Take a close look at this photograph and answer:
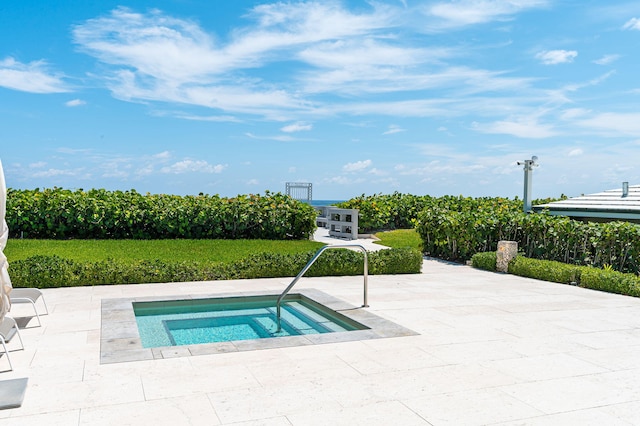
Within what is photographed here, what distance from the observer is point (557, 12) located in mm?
11227

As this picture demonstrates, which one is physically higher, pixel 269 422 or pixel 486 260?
pixel 486 260

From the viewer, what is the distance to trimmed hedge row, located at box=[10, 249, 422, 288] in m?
9.10

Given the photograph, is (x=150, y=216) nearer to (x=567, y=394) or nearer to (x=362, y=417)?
(x=362, y=417)

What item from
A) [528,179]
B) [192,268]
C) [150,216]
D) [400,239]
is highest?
[528,179]

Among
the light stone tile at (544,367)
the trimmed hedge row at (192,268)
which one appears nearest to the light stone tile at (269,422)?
the light stone tile at (544,367)

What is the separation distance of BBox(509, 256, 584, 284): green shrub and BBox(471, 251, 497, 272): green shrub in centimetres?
51

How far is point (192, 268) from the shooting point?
10.2m

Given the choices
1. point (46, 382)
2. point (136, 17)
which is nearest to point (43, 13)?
point (136, 17)

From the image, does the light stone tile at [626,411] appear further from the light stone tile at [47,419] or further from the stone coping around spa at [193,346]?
the light stone tile at [47,419]

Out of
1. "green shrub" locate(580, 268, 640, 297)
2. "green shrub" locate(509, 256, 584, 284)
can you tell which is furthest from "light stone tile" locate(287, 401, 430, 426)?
"green shrub" locate(509, 256, 584, 284)

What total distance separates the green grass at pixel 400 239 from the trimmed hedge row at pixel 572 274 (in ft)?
13.5

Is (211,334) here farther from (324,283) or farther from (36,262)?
(36,262)

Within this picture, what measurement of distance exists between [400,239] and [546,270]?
→ 317 inches

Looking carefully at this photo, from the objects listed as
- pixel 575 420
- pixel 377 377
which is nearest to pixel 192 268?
pixel 377 377
